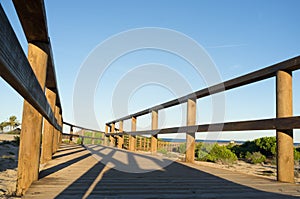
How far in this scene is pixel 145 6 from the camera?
788 centimetres

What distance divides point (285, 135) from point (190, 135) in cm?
190

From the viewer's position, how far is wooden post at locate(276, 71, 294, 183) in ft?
8.27

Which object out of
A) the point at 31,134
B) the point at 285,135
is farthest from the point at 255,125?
the point at 31,134

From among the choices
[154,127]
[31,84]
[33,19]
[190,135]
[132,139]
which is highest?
[33,19]

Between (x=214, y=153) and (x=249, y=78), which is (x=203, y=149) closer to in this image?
(x=214, y=153)

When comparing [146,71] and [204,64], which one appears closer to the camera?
[204,64]

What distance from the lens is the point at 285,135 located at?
2.52m

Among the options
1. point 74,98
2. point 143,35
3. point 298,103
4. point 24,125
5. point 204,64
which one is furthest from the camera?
point 143,35

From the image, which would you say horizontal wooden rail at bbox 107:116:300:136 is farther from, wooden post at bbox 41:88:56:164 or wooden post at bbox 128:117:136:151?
wooden post at bbox 128:117:136:151

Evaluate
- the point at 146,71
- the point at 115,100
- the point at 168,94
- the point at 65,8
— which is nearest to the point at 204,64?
the point at 168,94

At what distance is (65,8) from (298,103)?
5.53 meters

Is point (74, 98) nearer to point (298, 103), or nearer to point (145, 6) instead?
point (298, 103)

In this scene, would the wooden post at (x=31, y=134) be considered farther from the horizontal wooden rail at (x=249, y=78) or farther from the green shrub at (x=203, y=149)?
the green shrub at (x=203, y=149)

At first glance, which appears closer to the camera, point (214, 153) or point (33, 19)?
point (33, 19)
